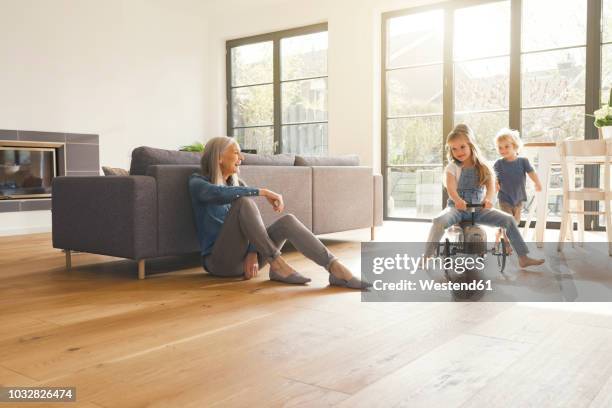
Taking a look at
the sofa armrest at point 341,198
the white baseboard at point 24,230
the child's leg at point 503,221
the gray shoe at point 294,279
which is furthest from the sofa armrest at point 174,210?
the white baseboard at point 24,230

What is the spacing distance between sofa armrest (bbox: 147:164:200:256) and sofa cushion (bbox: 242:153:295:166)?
453 millimetres

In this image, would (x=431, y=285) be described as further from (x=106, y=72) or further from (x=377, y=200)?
(x=106, y=72)

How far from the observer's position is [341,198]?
4.38 metres

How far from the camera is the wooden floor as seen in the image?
138 centimetres

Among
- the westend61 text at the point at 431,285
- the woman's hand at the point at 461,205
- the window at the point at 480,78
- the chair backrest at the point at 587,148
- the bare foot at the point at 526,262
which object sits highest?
the window at the point at 480,78

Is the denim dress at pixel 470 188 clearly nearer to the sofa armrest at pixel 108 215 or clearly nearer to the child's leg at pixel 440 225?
the child's leg at pixel 440 225

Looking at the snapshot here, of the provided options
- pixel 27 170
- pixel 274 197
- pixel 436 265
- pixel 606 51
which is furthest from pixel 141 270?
pixel 606 51

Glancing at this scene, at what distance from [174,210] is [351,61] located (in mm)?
4149

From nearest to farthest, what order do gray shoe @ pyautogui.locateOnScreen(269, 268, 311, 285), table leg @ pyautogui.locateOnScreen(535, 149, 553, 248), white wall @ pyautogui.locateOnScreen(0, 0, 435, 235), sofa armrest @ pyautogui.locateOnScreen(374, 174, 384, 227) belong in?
gray shoe @ pyautogui.locateOnScreen(269, 268, 311, 285) → table leg @ pyautogui.locateOnScreen(535, 149, 553, 248) → sofa armrest @ pyautogui.locateOnScreen(374, 174, 384, 227) → white wall @ pyautogui.locateOnScreen(0, 0, 435, 235)

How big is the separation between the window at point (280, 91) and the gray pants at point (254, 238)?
4403mm

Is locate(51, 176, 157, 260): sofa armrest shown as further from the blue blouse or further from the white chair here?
the white chair

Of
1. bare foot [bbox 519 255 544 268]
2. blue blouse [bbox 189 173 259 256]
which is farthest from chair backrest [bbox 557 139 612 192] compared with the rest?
blue blouse [bbox 189 173 259 256]

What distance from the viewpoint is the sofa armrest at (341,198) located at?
4164mm
